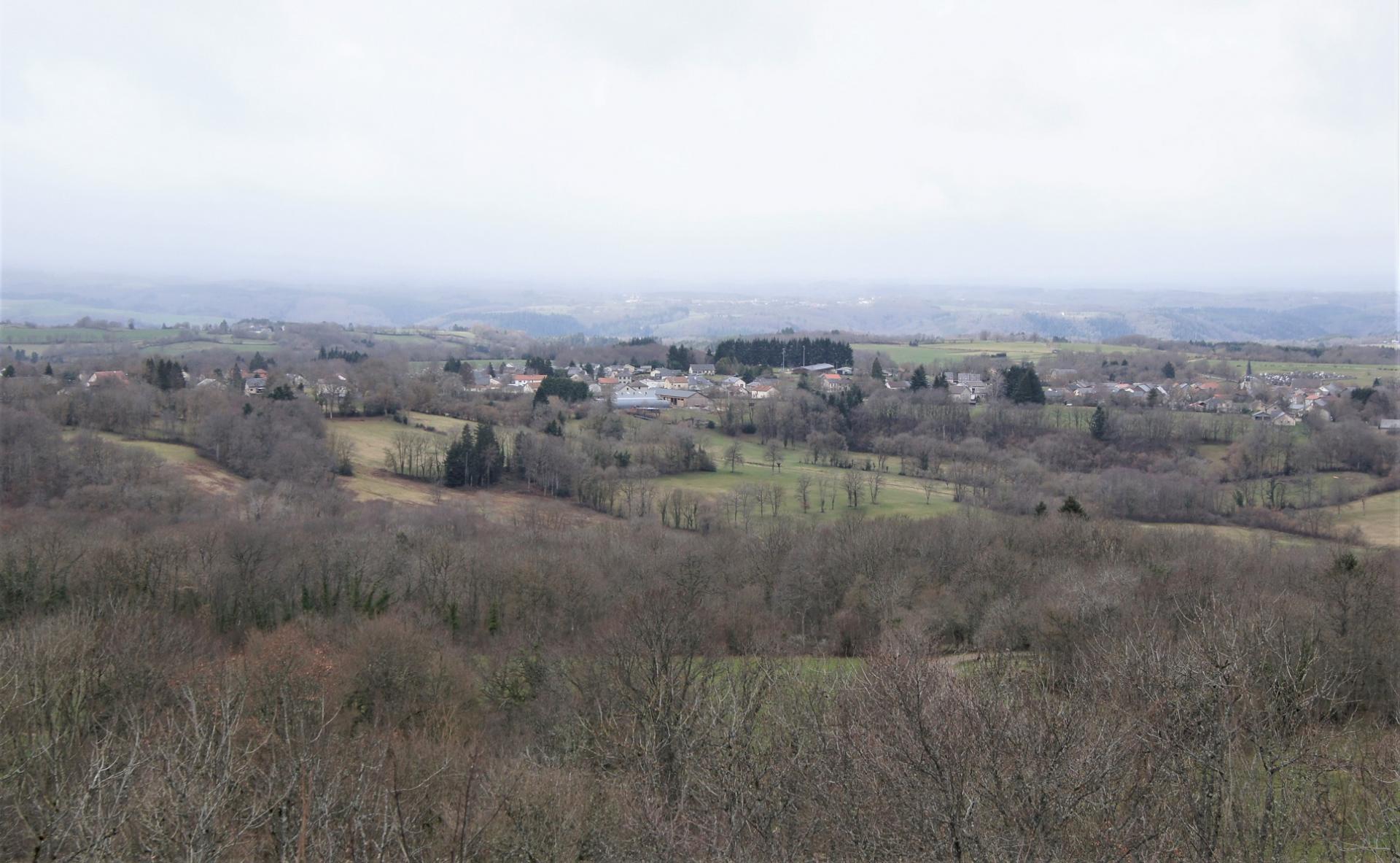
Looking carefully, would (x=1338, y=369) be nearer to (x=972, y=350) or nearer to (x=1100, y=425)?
(x=972, y=350)

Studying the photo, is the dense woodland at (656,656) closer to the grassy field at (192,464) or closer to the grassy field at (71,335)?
the grassy field at (192,464)

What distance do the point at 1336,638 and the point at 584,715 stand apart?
16.3m

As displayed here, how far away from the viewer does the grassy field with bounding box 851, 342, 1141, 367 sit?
100m

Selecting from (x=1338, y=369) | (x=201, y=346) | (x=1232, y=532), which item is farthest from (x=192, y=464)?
(x=1338, y=369)

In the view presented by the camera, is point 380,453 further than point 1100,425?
No

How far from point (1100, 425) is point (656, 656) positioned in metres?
51.9

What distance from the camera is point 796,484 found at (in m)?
49.4

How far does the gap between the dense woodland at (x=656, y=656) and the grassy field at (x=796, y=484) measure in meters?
1.14

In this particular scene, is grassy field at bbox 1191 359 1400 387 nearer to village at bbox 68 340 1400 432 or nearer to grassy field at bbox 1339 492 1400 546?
village at bbox 68 340 1400 432

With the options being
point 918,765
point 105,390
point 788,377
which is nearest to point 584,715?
point 918,765

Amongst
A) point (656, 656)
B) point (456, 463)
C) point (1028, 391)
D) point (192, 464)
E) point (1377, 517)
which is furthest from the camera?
point (1028, 391)

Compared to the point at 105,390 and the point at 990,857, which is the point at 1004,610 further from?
the point at 105,390

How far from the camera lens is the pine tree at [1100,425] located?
59469 millimetres

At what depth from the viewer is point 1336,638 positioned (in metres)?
19.4
